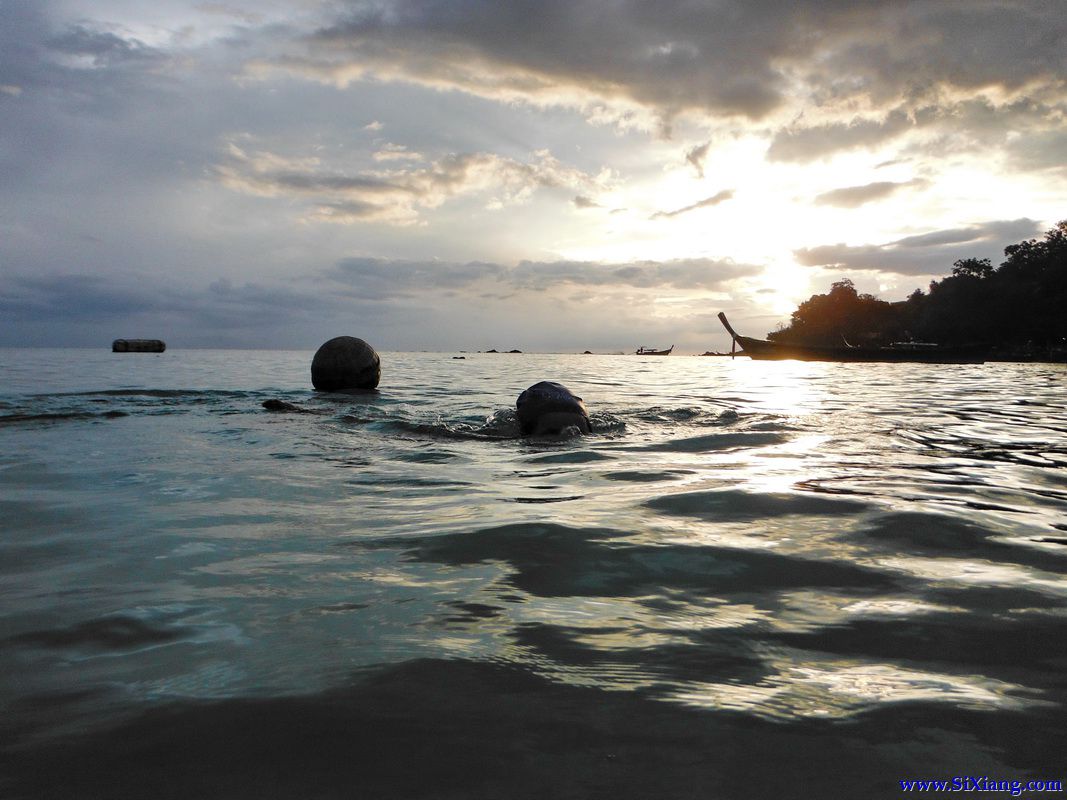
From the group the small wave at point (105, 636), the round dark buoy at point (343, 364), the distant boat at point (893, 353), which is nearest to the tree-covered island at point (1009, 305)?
the distant boat at point (893, 353)

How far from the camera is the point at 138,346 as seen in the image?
74.3m

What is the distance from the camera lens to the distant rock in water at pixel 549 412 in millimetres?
8336

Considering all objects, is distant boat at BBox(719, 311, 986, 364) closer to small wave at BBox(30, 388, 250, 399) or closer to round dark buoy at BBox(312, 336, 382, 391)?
round dark buoy at BBox(312, 336, 382, 391)

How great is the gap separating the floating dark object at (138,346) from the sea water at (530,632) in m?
80.2

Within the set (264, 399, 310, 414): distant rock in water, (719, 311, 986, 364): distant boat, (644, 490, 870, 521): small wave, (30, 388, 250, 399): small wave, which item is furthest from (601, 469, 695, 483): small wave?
(719, 311, 986, 364): distant boat

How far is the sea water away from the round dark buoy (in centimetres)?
919

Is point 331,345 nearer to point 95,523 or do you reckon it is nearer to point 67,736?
point 95,523

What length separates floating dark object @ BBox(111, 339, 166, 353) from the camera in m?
73.8

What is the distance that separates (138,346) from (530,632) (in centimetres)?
8636

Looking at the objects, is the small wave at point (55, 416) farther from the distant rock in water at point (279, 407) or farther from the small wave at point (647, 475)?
the small wave at point (647, 475)

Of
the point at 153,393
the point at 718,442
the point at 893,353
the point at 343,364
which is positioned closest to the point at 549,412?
the point at 718,442

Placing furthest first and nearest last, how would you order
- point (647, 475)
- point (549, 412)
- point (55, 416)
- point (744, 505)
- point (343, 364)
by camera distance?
point (343, 364) → point (55, 416) → point (549, 412) → point (647, 475) → point (744, 505)

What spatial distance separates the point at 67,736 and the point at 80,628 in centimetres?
85

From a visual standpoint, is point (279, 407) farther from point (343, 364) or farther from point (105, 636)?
point (105, 636)
